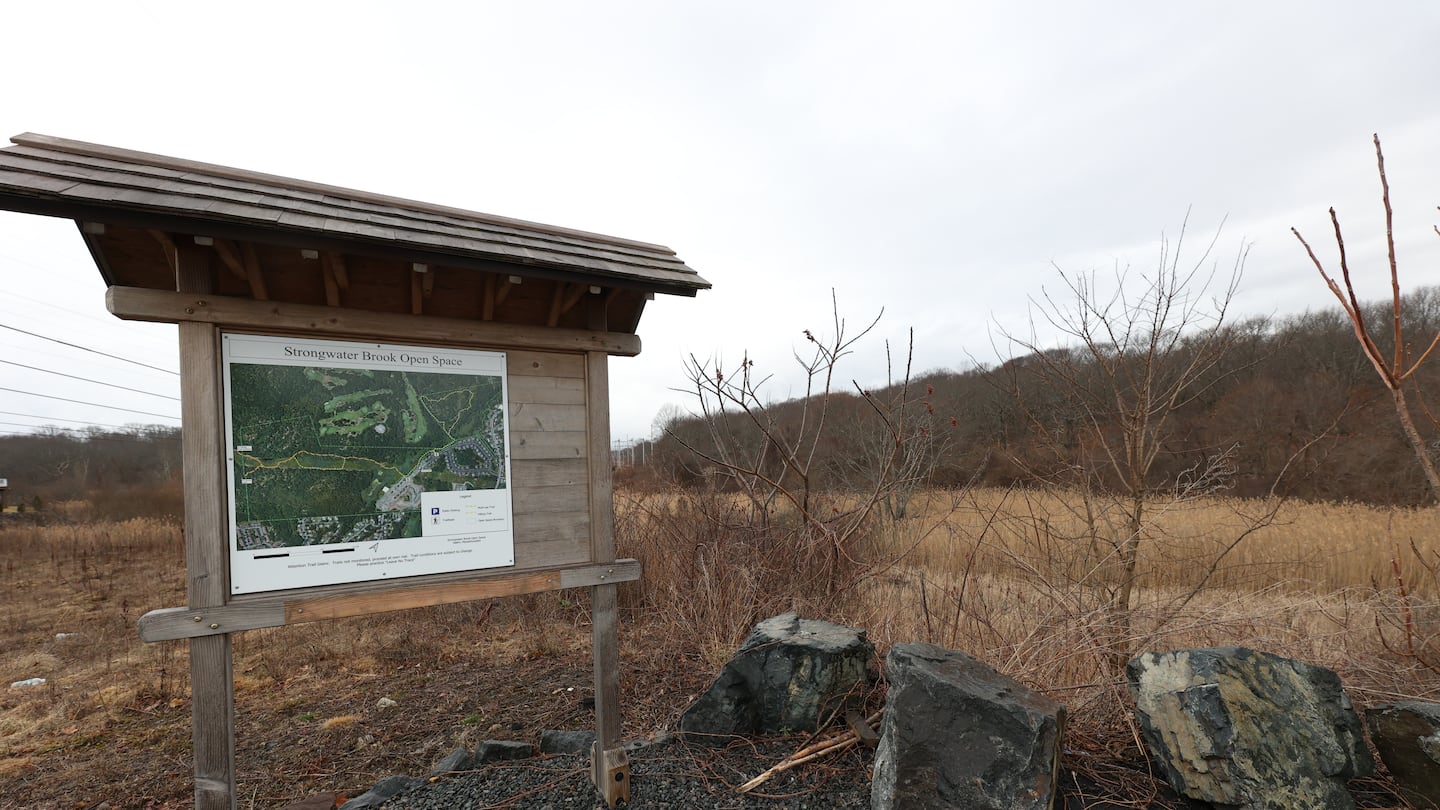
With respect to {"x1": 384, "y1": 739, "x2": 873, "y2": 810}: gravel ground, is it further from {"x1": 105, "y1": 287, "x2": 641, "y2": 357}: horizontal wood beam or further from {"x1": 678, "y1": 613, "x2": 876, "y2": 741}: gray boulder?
{"x1": 105, "y1": 287, "x2": 641, "y2": 357}: horizontal wood beam

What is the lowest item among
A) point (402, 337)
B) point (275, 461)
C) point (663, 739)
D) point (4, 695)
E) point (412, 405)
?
point (4, 695)

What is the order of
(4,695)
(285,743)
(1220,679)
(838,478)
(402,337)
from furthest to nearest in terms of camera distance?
(838,478) → (4,695) → (285,743) → (402,337) → (1220,679)

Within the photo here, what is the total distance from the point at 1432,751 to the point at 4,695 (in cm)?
1014

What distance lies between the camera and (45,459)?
2197 centimetres

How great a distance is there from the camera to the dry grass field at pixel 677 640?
3582mm

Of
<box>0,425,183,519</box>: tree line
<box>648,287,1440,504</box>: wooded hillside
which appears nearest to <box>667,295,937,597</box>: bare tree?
<box>648,287,1440,504</box>: wooded hillside

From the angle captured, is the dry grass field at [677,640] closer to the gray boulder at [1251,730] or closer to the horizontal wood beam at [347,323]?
the gray boulder at [1251,730]

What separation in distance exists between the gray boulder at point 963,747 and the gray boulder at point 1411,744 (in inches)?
47.9

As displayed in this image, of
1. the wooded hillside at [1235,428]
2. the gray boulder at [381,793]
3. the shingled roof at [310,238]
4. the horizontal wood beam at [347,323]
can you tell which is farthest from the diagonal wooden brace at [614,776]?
the wooded hillside at [1235,428]

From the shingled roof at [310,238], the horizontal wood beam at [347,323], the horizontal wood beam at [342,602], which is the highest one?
the shingled roof at [310,238]

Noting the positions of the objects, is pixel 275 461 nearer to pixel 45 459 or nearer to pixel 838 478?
pixel 838 478

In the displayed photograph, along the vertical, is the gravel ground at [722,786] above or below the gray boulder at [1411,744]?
below

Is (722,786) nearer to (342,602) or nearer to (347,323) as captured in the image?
(342,602)

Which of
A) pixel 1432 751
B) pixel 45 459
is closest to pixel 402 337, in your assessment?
pixel 1432 751
